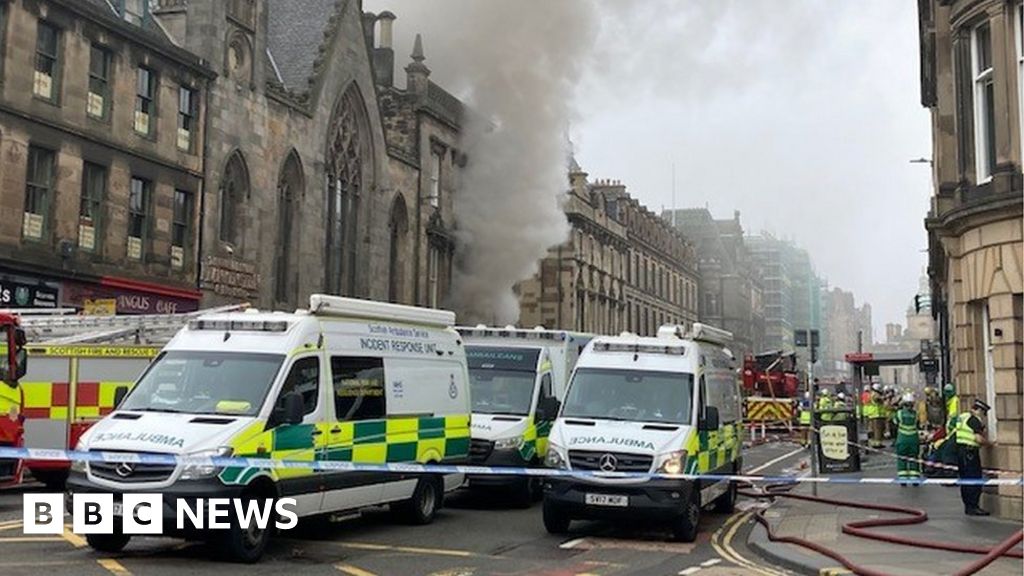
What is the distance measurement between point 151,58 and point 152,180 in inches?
122

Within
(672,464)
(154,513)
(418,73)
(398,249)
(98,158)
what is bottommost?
(154,513)

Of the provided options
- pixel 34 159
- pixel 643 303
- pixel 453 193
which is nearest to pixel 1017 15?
pixel 34 159

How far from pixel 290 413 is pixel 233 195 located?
66.4 feet

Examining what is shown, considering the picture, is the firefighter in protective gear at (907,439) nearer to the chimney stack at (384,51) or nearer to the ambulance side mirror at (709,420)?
the ambulance side mirror at (709,420)

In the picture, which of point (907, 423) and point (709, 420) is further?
point (907, 423)

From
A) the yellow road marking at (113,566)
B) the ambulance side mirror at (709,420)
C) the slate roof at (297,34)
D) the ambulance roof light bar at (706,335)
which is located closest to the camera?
the yellow road marking at (113,566)

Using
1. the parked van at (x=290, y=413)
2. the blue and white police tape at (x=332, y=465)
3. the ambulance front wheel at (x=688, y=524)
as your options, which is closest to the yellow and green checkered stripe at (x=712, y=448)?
the blue and white police tape at (x=332, y=465)

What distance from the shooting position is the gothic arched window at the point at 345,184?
111 ft

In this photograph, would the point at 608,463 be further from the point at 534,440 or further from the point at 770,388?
the point at 770,388

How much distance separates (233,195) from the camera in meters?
29.3

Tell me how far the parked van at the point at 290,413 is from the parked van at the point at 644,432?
5.88 feet

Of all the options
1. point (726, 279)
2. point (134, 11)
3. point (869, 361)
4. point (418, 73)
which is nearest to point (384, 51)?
point (418, 73)

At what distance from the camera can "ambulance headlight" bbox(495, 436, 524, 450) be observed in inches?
604

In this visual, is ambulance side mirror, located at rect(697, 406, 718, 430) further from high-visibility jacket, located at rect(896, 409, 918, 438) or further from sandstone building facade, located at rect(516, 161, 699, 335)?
sandstone building facade, located at rect(516, 161, 699, 335)
